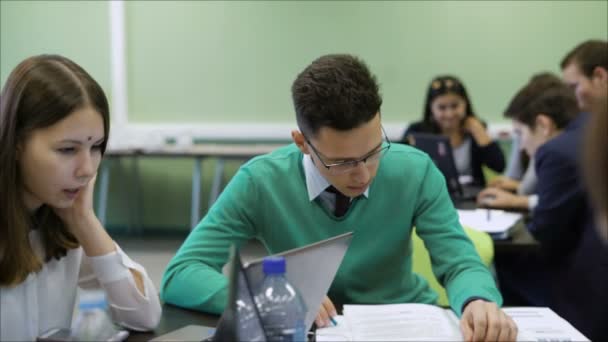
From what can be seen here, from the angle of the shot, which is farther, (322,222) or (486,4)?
(486,4)

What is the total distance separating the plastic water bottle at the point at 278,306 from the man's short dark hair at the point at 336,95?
46 centimetres

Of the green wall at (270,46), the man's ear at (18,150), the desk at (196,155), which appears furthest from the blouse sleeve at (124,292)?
the green wall at (270,46)

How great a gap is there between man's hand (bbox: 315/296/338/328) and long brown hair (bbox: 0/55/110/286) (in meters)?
0.57

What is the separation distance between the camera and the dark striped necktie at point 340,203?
1.54 metres

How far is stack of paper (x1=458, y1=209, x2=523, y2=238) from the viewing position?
85.7 inches

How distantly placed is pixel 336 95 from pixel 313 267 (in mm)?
443

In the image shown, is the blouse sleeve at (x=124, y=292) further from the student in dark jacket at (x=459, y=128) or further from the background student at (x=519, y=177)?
the student in dark jacket at (x=459, y=128)

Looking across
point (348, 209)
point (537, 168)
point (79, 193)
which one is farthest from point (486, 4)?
point (79, 193)

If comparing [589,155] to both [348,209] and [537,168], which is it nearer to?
[348,209]

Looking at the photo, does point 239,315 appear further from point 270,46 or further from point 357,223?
point 270,46

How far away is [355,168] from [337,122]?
111mm

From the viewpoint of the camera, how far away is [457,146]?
3891 millimetres

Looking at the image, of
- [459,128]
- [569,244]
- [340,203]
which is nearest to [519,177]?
[459,128]

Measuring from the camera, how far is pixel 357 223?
5.11ft
